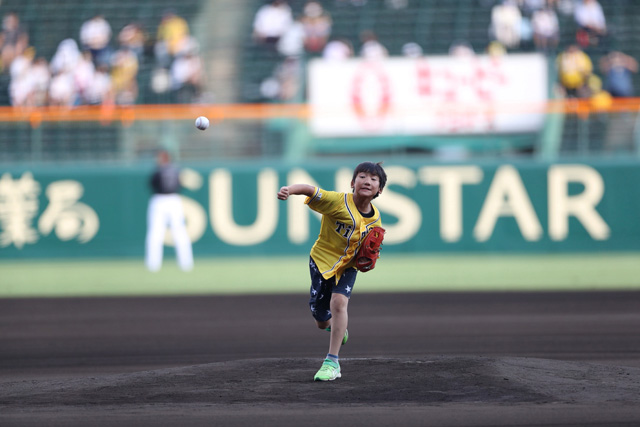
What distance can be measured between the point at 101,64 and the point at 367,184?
13598 millimetres

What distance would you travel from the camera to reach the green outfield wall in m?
16.8

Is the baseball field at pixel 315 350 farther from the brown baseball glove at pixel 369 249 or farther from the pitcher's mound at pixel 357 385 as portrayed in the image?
the brown baseball glove at pixel 369 249

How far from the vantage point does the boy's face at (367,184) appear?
6270 millimetres

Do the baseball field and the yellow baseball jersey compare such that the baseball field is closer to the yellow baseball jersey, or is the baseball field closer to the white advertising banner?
the yellow baseball jersey

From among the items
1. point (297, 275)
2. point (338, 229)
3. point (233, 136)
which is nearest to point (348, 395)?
point (338, 229)

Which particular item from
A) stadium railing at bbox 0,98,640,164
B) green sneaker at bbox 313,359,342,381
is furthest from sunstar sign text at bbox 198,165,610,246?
green sneaker at bbox 313,359,342,381

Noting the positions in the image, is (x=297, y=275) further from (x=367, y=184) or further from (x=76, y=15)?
(x=367, y=184)

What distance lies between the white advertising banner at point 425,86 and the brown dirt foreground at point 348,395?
10888 mm

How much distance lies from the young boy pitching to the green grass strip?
6.87 m

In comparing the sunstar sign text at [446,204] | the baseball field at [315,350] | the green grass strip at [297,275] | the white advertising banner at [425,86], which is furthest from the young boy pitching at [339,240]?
the white advertising banner at [425,86]

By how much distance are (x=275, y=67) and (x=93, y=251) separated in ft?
16.1

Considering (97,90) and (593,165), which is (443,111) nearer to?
(593,165)

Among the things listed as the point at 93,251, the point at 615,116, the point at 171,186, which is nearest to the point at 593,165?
the point at 615,116

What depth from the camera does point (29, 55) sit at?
19.2 m
